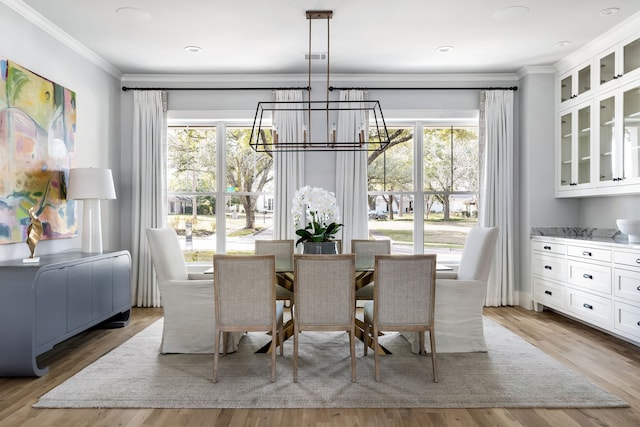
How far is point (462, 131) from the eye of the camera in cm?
572

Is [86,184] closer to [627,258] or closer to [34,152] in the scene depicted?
[34,152]

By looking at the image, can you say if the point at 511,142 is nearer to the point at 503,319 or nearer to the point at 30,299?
the point at 503,319

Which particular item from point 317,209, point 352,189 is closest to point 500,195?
point 352,189

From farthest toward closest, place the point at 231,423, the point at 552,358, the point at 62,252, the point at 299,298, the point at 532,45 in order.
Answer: the point at 532,45 → the point at 62,252 → the point at 552,358 → the point at 299,298 → the point at 231,423

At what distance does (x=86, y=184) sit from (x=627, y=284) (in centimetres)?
474

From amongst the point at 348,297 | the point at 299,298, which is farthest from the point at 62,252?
the point at 348,297

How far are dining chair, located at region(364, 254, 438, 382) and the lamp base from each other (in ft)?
8.97

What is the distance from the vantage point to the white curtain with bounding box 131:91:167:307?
5441 mm

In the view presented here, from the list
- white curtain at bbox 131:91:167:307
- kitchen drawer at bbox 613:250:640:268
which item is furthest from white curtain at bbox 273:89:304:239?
kitchen drawer at bbox 613:250:640:268

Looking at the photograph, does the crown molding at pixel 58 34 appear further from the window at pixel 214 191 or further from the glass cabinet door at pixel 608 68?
the glass cabinet door at pixel 608 68

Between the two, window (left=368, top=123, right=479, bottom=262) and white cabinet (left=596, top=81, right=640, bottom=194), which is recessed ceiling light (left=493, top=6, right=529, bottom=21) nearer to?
white cabinet (left=596, top=81, right=640, bottom=194)

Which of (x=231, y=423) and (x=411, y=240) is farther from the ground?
(x=411, y=240)

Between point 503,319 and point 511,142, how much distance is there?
6.96 ft

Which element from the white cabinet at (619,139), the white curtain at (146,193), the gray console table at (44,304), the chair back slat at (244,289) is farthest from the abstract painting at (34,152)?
the white cabinet at (619,139)
